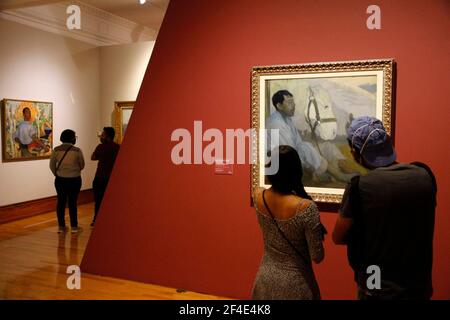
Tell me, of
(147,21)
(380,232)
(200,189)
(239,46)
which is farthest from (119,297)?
(147,21)

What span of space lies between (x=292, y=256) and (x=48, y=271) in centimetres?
353

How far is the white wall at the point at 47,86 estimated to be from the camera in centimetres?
733

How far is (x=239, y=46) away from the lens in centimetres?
386

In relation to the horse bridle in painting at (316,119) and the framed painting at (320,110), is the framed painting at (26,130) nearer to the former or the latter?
the framed painting at (320,110)

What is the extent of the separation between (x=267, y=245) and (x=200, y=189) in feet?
5.98

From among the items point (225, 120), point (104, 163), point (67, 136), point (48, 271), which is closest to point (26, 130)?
point (67, 136)

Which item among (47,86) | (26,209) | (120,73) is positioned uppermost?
(120,73)

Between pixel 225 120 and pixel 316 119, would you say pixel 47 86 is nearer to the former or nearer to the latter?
pixel 225 120

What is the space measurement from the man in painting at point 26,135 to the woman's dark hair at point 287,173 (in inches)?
258

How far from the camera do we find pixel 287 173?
216 centimetres

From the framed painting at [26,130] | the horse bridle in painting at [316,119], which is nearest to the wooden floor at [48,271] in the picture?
the framed painting at [26,130]

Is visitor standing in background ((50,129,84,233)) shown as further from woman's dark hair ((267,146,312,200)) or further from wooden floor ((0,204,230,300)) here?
woman's dark hair ((267,146,312,200))

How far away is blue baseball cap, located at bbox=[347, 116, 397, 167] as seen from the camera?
201 cm

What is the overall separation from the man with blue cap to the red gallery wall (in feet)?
4.82
